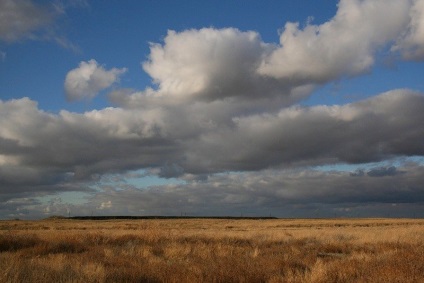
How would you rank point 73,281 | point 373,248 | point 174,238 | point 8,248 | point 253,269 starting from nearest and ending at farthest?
point 73,281, point 253,269, point 8,248, point 373,248, point 174,238

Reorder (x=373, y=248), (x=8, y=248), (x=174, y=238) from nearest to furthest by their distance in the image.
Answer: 1. (x=8, y=248)
2. (x=373, y=248)
3. (x=174, y=238)

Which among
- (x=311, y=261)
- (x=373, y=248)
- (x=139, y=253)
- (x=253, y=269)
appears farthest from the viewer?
(x=373, y=248)

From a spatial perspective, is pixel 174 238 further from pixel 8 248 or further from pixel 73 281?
pixel 73 281

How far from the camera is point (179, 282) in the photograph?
9797mm

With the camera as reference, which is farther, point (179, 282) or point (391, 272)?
point (391, 272)

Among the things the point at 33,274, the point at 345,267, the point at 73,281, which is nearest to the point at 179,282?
the point at 73,281

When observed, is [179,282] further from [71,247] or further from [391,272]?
[71,247]

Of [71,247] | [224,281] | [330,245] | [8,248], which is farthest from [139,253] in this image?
[330,245]

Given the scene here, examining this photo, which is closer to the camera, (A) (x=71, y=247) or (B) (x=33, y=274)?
(B) (x=33, y=274)

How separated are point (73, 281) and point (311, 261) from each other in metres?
8.96

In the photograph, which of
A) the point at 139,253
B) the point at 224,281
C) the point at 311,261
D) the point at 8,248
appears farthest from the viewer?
the point at 8,248

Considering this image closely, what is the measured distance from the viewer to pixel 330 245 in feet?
72.3

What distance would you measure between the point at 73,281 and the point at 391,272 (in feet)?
24.9

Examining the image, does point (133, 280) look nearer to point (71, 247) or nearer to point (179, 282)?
point (179, 282)
